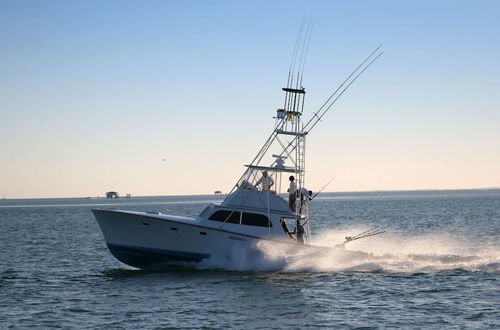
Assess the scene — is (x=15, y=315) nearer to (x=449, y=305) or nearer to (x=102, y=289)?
(x=102, y=289)

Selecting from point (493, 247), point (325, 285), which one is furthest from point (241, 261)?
point (493, 247)

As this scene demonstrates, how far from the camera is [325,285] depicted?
23141 mm

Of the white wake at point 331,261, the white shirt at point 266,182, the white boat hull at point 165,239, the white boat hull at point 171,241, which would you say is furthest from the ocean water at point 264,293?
the white shirt at point 266,182

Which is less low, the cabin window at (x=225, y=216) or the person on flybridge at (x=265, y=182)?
the person on flybridge at (x=265, y=182)

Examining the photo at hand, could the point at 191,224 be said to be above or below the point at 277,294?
above

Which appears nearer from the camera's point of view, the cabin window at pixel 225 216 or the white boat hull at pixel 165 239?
the white boat hull at pixel 165 239

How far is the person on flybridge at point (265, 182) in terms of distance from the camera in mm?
25531

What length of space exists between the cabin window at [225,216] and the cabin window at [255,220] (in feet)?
0.95

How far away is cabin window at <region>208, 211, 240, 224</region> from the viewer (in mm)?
25031

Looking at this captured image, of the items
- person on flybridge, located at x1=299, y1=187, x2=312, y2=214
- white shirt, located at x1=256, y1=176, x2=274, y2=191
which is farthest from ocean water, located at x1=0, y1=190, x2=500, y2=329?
white shirt, located at x1=256, y1=176, x2=274, y2=191

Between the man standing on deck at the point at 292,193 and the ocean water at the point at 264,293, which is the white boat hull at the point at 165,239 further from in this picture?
the man standing on deck at the point at 292,193

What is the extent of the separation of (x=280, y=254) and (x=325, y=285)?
2.59 metres

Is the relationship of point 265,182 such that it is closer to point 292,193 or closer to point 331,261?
point 292,193

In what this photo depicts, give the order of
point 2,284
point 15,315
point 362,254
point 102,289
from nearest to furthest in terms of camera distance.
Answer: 1. point 15,315
2. point 102,289
3. point 2,284
4. point 362,254
